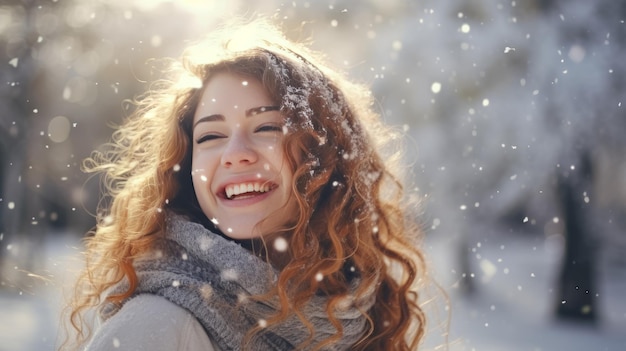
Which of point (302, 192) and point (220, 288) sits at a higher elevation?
point (302, 192)

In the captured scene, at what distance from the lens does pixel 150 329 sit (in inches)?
65.1

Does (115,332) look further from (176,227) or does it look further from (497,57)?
(497,57)

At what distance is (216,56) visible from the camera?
2270mm

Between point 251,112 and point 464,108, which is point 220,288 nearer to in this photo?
point 251,112

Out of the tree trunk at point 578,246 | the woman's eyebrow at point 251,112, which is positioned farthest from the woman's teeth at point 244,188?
the tree trunk at point 578,246

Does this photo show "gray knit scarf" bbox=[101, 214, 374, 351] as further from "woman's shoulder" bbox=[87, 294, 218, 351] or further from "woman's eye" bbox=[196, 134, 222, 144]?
"woman's eye" bbox=[196, 134, 222, 144]

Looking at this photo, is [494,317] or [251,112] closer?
[251,112]

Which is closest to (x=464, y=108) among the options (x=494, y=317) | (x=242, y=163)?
(x=494, y=317)

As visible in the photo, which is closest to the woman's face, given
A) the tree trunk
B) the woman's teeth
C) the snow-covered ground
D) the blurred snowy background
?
the woman's teeth

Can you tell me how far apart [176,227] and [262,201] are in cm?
28

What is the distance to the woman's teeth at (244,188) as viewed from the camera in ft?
6.77

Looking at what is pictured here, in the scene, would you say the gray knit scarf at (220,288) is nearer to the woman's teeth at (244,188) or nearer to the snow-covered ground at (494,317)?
the woman's teeth at (244,188)

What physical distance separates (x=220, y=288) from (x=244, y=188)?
33 cm

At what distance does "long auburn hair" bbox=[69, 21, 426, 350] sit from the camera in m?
2.13
